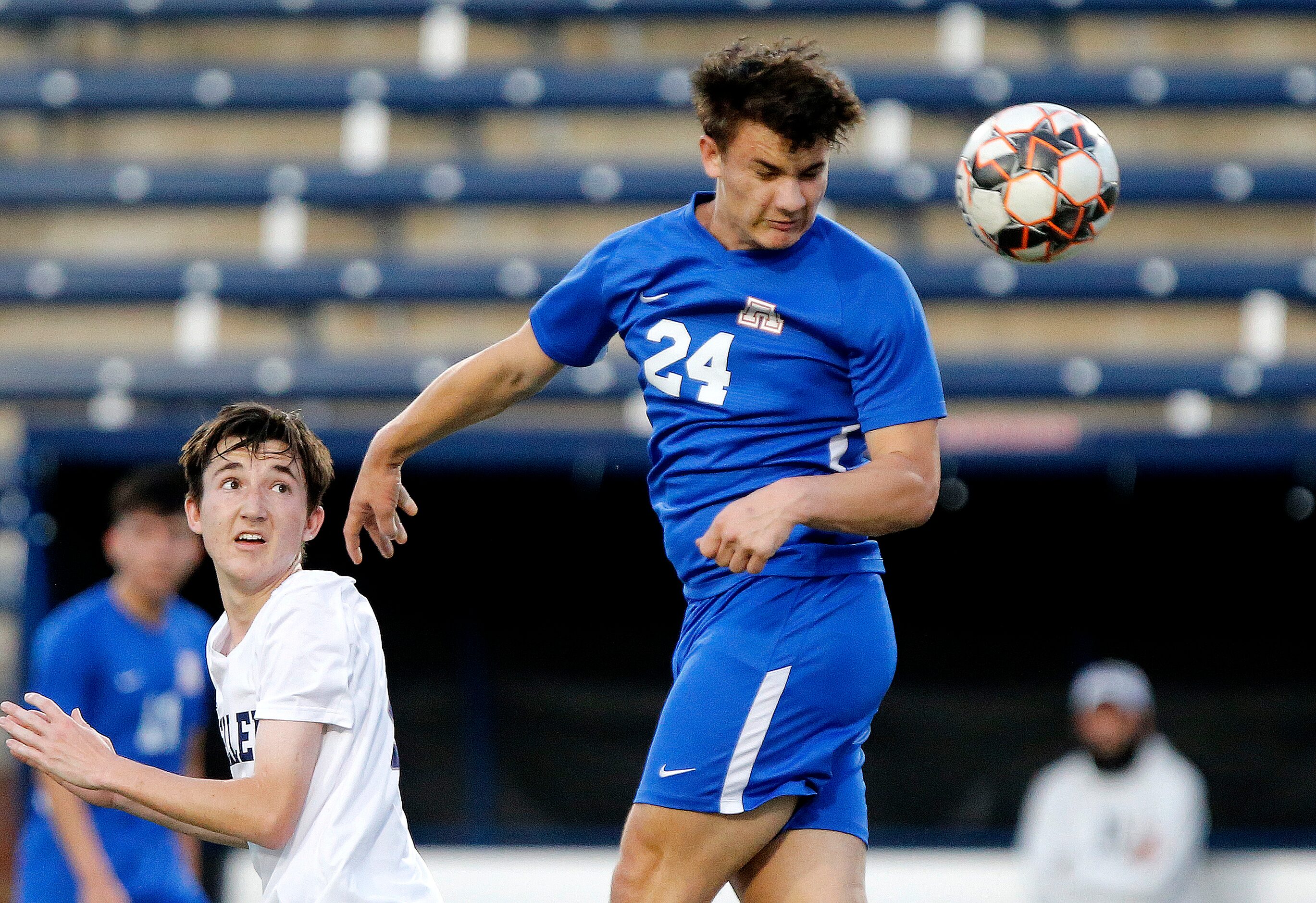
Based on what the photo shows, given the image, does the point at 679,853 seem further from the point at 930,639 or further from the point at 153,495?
the point at 930,639

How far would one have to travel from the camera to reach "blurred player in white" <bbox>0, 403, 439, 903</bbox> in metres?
2.60

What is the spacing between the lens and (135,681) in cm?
530

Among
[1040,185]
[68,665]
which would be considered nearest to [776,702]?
[1040,185]

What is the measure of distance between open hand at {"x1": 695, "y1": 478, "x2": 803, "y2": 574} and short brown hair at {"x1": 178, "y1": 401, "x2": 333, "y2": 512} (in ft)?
2.64

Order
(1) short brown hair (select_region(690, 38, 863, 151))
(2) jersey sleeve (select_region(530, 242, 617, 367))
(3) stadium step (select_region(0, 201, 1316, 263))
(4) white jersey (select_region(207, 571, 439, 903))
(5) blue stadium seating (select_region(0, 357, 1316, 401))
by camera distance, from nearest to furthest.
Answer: (4) white jersey (select_region(207, 571, 439, 903)), (1) short brown hair (select_region(690, 38, 863, 151)), (2) jersey sleeve (select_region(530, 242, 617, 367)), (5) blue stadium seating (select_region(0, 357, 1316, 401)), (3) stadium step (select_region(0, 201, 1316, 263))

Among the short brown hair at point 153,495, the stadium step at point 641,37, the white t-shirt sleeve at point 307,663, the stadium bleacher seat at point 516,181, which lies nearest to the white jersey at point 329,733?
the white t-shirt sleeve at point 307,663

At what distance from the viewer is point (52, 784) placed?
4.86 m

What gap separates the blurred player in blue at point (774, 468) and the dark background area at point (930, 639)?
5.11 meters

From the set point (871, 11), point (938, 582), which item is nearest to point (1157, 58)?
point (871, 11)

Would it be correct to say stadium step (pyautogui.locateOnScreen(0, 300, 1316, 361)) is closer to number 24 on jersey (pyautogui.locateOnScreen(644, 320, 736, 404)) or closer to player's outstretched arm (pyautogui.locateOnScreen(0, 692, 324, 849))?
number 24 on jersey (pyautogui.locateOnScreen(644, 320, 736, 404))

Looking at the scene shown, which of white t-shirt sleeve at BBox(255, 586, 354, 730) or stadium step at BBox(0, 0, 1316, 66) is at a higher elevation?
stadium step at BBox(0, 0, 1316, 66)

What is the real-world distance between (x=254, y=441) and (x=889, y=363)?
1198 mm

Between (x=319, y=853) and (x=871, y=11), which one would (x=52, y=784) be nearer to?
(x=319, y=853)

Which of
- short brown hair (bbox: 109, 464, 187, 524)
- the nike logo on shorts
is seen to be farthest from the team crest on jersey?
short brown hair (bbox: 109, 464, 187, 524)
